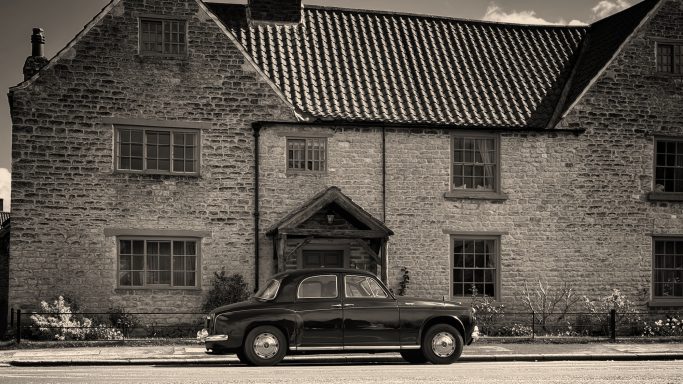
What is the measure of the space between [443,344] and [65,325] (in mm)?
9527

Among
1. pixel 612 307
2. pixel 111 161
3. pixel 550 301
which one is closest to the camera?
pixel 111 161

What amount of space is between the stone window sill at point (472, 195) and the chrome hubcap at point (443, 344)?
28.4 ft

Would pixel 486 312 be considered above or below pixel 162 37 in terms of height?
below

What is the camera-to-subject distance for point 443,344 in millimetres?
17688

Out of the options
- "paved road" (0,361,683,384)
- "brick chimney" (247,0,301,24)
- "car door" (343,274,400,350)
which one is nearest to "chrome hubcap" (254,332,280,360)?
"paved road" (0,361,683,384)

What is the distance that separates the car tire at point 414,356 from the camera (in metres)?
17.9

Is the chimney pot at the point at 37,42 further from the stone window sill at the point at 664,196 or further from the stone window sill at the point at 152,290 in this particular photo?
the stone window sill at the point at 664,196

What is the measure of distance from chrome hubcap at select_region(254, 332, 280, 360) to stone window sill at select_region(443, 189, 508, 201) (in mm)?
9975

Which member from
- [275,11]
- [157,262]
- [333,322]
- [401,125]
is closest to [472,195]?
[401,125]

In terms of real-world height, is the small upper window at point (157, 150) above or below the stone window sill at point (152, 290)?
above

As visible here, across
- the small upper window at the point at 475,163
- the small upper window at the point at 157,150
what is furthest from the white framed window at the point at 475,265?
the small upper window at the point at 157,150

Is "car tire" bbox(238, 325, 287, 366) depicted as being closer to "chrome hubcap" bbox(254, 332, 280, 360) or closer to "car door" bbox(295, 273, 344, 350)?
"chrome hubcap" bbox(254, 332, 280, 360)

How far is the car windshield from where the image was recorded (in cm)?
1763

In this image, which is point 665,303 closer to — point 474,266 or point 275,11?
point 474,266
